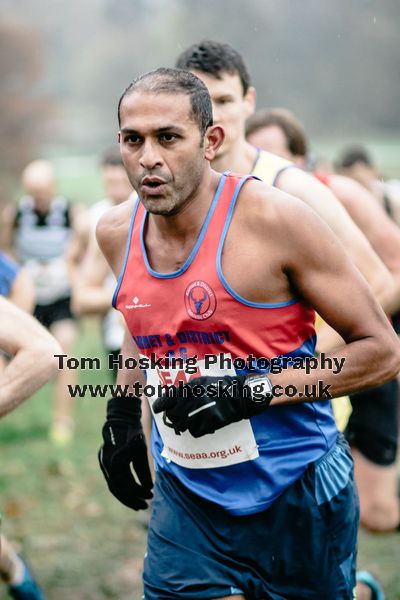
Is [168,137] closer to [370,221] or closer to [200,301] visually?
[200,301]

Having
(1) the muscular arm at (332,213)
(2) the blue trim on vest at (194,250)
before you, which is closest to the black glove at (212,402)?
(2) the blue trim on vest at (194,250)

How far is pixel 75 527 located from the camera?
241 inches

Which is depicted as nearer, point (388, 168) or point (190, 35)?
point (388, 168)

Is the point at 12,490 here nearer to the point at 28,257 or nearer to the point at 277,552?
the point at 28,257

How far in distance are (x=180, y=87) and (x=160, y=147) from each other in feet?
0.64

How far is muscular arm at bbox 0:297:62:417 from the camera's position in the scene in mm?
3170

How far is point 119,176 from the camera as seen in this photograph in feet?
25.0

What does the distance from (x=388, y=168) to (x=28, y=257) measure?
43.6ft

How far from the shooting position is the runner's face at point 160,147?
9.68 feet

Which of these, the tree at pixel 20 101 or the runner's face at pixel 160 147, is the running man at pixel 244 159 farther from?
the tree at pixel 20 101

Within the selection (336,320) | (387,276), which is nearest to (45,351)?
(336,320)

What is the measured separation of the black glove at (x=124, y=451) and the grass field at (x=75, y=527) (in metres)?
1.61

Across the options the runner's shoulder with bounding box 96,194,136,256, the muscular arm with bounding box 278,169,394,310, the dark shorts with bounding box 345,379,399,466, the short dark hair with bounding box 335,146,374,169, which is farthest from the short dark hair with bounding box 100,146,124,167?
the runner's shoulder with bounding box 96,194,136,256

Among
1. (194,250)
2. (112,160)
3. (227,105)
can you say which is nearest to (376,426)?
(227,105)
